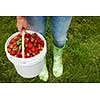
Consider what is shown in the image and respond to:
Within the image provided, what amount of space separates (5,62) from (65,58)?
484 millimetres

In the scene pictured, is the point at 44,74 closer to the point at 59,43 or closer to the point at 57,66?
the point at 57,66

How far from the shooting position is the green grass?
9.37ft

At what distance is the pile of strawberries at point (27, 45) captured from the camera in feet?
7.97

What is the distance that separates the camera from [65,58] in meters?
2.98

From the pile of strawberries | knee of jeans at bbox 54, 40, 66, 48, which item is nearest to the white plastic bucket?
the pile of strawberries

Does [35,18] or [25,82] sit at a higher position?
[35,18]

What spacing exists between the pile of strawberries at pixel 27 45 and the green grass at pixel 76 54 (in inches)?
17.3

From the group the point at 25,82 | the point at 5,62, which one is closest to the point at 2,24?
the point at 5,62

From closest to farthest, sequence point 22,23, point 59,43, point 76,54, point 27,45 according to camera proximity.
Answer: point 22,23 < point 27,45 < point 59,43 < point 76,54

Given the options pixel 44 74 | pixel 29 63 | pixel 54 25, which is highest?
pixel 54 25

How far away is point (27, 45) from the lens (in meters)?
2.43

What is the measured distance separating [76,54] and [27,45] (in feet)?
2.23

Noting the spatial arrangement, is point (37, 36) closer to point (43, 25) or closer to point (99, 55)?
point (43, 25)

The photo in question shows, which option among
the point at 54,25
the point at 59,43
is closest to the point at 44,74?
the point at 59,43
